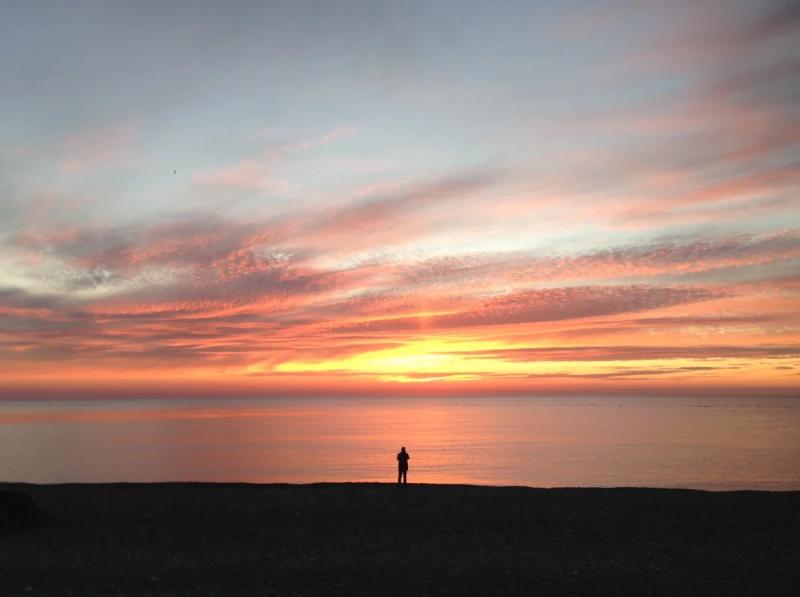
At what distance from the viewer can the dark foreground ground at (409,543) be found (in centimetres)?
1344

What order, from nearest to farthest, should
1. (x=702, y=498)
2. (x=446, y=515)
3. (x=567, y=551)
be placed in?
(x=567, y=551), (x=446, y=515), (x=702, y=498)

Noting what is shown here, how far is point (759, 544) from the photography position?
1670cm

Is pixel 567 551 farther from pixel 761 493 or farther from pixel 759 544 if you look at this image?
pixel 761 493

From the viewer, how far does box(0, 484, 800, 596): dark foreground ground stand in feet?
44.1

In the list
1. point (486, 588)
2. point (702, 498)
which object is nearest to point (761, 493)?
point (702, 498)

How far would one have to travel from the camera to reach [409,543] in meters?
16.8

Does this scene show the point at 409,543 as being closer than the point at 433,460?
Yes

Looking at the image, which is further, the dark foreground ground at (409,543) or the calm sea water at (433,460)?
the calm sea water at (433,460)

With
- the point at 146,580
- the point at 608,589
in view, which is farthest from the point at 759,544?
the point at 146,580

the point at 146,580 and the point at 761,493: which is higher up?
the point at 761,493

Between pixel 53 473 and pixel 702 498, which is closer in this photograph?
pixel 702 498

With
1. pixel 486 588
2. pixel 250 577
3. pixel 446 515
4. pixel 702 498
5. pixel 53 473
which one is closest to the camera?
pixel 486 588

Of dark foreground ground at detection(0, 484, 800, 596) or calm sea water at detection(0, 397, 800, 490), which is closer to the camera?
dark foreground ground at detection(0, 484, 800, 596)

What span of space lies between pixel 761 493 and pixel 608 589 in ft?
44.8
